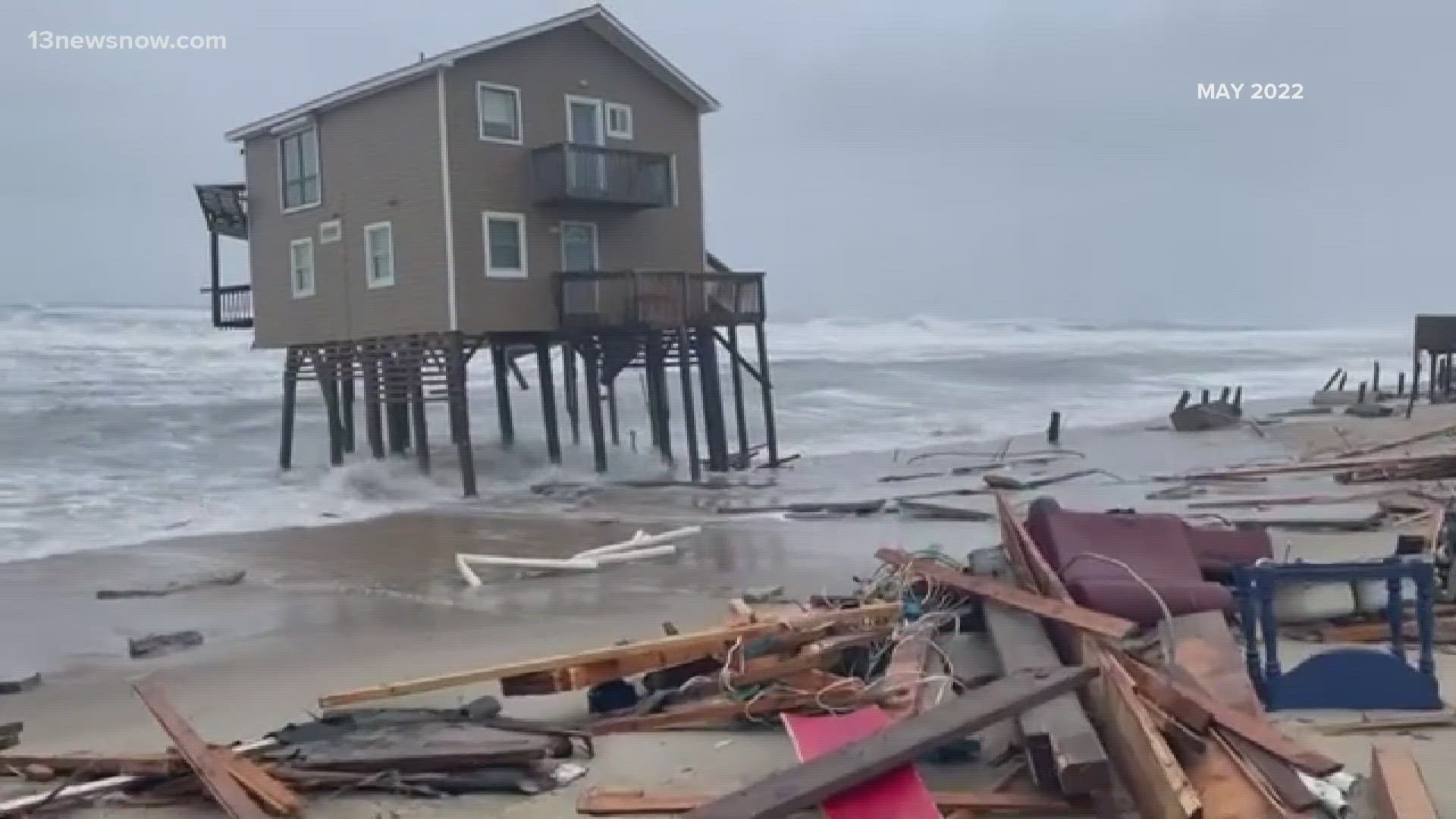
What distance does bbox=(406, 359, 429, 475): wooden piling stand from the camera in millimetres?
26453

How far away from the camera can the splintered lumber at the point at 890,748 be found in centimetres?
491

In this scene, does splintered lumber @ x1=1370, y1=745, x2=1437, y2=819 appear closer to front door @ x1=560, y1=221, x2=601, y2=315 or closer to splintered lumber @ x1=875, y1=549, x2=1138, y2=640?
splintered lumber @ x1=875, y1=549, x2=1138, y2=640

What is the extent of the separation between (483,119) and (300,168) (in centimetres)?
513

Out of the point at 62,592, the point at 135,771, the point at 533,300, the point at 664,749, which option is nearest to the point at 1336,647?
the point at 664,749

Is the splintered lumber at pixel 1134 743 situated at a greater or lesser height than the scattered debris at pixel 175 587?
greater

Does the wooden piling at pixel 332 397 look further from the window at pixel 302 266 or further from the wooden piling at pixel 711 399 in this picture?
the wooden piling at pixel 711 399

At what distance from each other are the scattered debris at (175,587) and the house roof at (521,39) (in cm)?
1177

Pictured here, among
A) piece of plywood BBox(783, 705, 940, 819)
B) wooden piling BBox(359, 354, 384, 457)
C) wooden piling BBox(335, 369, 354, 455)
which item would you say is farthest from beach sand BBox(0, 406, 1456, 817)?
wooden piling BBox(335, 369, 354, 455)

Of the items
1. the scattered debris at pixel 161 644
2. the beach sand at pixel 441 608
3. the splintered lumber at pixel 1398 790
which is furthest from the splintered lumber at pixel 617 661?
the scattered debris at pixel 161 644

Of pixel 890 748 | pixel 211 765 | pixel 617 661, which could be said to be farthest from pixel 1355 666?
pixel 211 765

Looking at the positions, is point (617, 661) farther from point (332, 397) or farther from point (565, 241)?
point (332, 397)

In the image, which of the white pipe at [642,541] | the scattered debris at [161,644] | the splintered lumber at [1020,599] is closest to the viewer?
the splintered lumber at [1020,599]

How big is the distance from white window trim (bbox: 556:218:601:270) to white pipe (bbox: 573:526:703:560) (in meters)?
10.5

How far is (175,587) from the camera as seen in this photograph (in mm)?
15438
